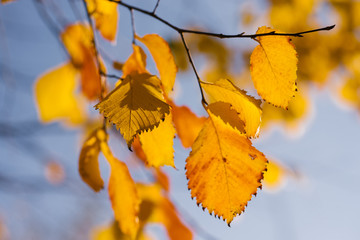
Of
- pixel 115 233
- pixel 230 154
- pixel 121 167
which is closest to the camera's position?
pixel 230 154

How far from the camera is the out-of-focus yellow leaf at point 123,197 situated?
554 millimetres

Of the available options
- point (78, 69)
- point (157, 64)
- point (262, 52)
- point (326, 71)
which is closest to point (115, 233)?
point (78, 69)

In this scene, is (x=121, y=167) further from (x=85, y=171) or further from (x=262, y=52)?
(x=262, y=52)

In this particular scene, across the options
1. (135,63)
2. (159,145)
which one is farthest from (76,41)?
(159,145)

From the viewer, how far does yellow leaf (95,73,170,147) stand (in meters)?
0.40

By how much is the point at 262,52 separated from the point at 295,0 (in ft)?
7.53


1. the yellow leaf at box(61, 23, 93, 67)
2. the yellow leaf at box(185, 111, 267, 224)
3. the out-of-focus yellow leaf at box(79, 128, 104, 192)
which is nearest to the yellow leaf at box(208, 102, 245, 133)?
the yellow leaf at box(185, 111, 267, 224)

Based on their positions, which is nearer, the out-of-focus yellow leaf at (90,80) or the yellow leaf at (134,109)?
the yellow leaf at (134,109)

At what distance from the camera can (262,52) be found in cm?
44

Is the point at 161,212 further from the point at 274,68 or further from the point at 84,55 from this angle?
the point at 274,68

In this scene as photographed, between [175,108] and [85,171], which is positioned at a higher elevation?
[175,108]

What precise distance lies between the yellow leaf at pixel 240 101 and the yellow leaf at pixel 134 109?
8 cm

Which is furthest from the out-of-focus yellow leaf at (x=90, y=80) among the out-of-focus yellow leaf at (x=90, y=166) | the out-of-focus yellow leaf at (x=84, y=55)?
the out-of-focus yellow leaf at (x=90, y=166)

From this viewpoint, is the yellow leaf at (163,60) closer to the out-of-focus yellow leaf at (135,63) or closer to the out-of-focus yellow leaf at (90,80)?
the out-of-focus yellow leaf at (135,63)
